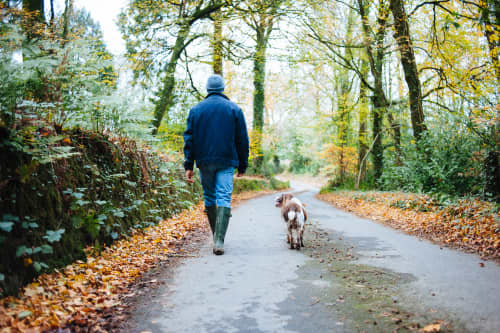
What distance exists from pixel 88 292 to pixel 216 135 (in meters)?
2.69

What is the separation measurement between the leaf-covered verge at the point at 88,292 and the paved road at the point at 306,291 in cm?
34

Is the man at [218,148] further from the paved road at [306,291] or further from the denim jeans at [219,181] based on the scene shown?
the paved road at [306,291]

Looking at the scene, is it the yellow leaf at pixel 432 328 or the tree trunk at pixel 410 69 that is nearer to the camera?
the yellow leaf at pixel 432 328

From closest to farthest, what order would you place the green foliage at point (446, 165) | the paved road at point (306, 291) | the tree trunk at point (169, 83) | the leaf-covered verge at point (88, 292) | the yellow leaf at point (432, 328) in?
1. the yellow leaf at point (432, 328)
2. the leaf-covered verge at point (88, 292)
3. the paved road at point (306, 291)
4. the green foliage at point (446, 165)
5. the tree trunk at point (169, 83)

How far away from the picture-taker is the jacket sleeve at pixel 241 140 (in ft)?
17.6

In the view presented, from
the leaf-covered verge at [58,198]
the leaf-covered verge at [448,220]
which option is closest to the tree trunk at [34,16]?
the leaf-covered verge at [58,198]

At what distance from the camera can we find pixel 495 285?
375 cm

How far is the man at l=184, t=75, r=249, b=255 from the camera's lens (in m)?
5.23

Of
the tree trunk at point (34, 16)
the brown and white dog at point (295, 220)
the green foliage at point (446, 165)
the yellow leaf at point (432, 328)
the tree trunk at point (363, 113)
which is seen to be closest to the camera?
the yellow leaf at point (432, 328)

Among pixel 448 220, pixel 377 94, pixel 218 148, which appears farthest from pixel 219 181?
pixel 377 94

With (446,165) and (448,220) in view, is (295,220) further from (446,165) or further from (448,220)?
(446,165)

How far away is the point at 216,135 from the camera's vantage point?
206 inches

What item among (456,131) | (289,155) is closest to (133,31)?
(456,131)

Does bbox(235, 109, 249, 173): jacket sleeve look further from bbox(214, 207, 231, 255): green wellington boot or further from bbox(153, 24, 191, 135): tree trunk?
bbox(153, 24, 191, 135): tree trunk
